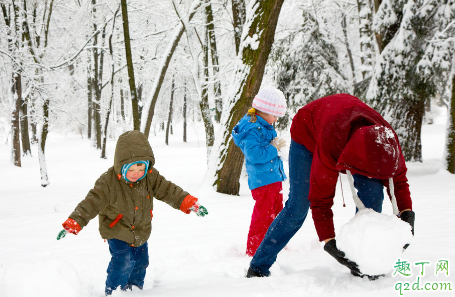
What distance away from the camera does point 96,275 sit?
301 cm

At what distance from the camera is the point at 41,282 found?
203cm

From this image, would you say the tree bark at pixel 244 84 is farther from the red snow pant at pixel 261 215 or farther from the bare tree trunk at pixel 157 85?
the red snow pant at pixel 261 215

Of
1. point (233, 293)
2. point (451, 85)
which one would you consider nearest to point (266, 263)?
point (233, 293)

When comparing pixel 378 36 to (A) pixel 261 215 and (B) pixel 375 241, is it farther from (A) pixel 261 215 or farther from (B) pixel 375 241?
(B) pixel 375 241

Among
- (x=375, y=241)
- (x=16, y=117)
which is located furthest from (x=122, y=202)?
(x=16, y=117)

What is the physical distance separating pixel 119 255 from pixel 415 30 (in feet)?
27.2

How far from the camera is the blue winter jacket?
3152 millimetres

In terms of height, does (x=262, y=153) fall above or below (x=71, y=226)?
above

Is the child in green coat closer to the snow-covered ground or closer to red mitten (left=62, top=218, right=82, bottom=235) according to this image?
red mitten (left=62, top=218, right=82, bottom=235)

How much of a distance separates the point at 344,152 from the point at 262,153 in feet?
4.72

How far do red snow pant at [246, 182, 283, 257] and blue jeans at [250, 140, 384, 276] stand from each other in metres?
0.73

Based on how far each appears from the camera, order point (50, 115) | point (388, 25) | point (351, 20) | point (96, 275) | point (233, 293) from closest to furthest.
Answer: point (233, 293) < point (96, 275) < point (388, 25) < point (50, 115) < point (351, 20)

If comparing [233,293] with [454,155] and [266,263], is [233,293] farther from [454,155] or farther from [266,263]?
[454,155]

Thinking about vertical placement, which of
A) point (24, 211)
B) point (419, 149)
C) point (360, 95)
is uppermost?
point (360, 95)
